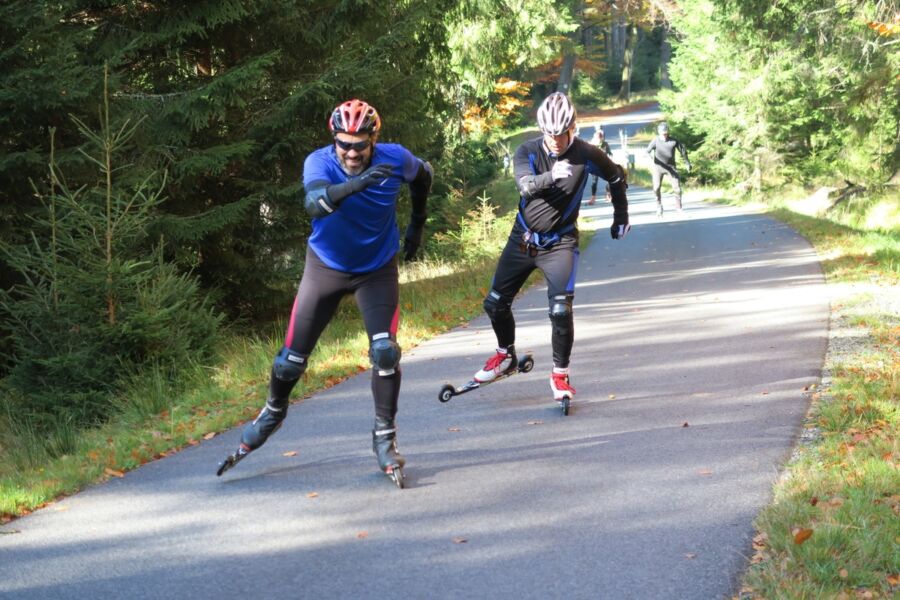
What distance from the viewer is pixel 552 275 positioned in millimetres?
7641

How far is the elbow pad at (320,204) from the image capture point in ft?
18.1

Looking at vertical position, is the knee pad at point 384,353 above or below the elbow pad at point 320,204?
below

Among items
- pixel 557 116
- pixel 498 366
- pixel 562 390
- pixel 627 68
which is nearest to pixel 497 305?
pixel 498 366

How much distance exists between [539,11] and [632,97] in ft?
169

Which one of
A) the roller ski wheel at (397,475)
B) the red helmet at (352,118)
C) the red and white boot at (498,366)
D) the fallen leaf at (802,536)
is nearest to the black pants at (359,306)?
the roller ski wheel at (397,475)

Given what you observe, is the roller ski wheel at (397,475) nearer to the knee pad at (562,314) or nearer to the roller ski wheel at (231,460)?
the roller ski wheel at (231,460)

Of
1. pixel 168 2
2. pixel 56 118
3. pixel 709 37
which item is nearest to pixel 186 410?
pixel 56 118

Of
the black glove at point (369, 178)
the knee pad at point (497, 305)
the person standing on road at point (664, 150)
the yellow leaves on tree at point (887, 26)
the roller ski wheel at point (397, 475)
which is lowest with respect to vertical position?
the person standing on road at point (664, 150)

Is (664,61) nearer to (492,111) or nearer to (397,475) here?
(492,111)

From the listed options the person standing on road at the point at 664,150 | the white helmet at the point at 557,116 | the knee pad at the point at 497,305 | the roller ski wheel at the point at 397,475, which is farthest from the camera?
the person standing on road at the point at 664,150

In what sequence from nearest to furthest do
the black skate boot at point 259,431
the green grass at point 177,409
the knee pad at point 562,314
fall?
the black skate boot at point 259,431
the green grass at point 177,409
the knee pad at point 562,314

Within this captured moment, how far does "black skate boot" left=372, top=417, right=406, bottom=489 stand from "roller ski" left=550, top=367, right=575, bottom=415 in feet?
5.79

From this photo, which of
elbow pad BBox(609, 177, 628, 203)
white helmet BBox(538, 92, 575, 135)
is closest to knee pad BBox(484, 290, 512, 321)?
elbow pad BBox(609, 177, 628, 203)

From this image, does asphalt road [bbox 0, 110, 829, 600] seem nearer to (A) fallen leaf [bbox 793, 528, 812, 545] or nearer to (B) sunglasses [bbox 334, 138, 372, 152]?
(A) fallen leaf [bbox 793, 528, 812, 545]
